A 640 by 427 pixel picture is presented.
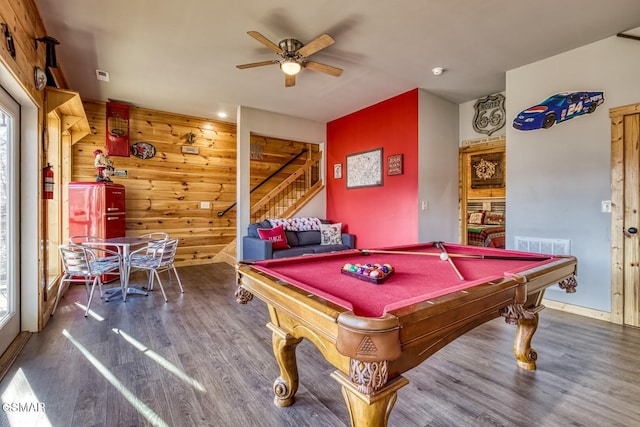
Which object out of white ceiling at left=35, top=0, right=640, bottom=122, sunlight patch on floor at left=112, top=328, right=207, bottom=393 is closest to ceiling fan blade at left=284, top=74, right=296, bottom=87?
white ceiling at left=35, top=0, right=640, bottom=122

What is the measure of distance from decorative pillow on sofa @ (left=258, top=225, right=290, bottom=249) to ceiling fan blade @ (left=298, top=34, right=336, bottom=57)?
2616 millimetres

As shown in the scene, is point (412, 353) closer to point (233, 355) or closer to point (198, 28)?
point (233, 355)

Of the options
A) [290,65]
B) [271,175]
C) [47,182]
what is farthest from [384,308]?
[271,175]

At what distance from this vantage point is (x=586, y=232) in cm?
315

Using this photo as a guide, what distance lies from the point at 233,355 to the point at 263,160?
4.73 m

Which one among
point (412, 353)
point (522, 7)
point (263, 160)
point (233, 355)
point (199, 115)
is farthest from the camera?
point (263, 160)

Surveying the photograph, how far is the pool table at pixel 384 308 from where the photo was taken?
0.98 m

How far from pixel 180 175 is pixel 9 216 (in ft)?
10.3

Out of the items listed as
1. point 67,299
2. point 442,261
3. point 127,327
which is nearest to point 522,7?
point 442,261

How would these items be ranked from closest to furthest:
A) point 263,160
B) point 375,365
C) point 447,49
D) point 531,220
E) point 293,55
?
point 375,365
point 293,55
point 447,49
point 531,220
point 263,160

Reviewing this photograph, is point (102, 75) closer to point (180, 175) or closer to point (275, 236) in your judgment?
Result: point (180, 175)

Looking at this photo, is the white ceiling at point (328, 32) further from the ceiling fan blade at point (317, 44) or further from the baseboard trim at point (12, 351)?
the baseboard trim at point (12, 351)

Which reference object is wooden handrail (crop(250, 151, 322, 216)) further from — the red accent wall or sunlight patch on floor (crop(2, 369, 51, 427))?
sunlight patch on floor (crop(2, 369, 51, 427))

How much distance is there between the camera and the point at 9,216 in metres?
2.54
